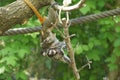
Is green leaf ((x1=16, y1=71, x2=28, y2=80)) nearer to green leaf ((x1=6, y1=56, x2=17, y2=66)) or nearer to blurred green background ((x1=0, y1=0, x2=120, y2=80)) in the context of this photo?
blurred green background ((x1=0, y1=0, x2=120, y2=80))

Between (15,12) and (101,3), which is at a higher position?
(15,12)

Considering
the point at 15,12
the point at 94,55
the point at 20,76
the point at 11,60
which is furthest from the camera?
the point at 94,55

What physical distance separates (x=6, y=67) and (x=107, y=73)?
1.26 metres

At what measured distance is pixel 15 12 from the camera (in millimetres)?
1290

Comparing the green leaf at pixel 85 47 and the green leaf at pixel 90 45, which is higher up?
the green leaf at pixel 85 47

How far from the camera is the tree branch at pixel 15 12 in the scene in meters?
1.27

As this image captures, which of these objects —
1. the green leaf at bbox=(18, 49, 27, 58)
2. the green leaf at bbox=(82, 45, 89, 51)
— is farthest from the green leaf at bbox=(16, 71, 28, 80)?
the green leaf at bbox=(82, 45, 89, 51)

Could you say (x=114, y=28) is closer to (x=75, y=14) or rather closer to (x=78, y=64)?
(x=75, y=14)

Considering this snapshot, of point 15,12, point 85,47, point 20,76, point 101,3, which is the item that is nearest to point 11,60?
point 20,76

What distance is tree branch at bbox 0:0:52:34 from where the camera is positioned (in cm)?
127

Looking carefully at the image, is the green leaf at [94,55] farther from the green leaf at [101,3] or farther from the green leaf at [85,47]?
the green leaf at [101,3]

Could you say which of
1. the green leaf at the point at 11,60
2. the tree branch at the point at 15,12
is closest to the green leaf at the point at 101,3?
the green leaf at the point at 11,60

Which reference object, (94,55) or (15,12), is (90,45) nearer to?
(94,55)

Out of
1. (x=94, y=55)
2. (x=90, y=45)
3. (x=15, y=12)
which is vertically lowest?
(x=94, y=55)
